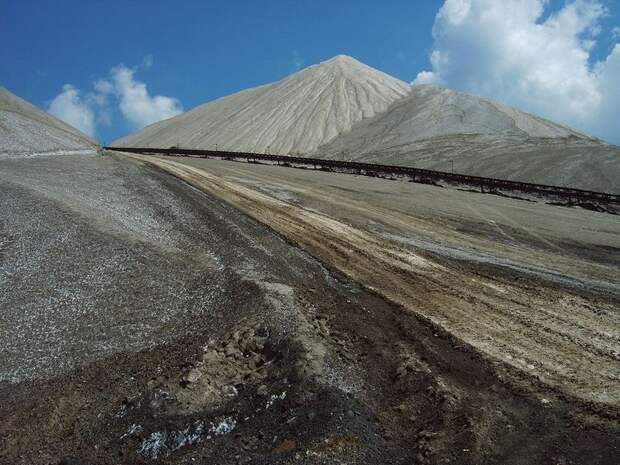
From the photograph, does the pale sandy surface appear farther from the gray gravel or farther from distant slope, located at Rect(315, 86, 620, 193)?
distant slope, located at Rect(315, 86, 620, 193)

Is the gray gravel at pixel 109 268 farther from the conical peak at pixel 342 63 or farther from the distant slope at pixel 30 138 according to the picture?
the conical peak at pixel 342 63

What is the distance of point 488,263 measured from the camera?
1345 centimetres

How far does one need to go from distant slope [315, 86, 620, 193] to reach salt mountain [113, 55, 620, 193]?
90mm

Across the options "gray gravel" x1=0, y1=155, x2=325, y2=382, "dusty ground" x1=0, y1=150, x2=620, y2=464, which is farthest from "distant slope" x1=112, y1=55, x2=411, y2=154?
"dusty ground" x1=0, y1=150, x2=620, y2=464

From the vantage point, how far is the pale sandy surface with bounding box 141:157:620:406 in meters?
8.38

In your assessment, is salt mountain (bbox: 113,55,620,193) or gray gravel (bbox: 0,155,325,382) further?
salt mountain (bbox: 113,55,620,193)

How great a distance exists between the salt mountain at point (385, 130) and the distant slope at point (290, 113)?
0.17m

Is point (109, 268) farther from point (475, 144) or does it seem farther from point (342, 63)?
point (342, 63)

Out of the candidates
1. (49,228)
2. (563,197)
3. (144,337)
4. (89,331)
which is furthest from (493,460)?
(563,197)

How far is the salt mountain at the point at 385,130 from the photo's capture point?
4150 centimetres

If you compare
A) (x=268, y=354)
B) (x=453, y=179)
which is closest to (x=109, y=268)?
(x=268, y=354)

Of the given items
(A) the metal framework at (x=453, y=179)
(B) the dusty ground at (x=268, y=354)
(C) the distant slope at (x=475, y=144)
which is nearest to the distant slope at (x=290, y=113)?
(C) the distant slope at (x=475, y=144)


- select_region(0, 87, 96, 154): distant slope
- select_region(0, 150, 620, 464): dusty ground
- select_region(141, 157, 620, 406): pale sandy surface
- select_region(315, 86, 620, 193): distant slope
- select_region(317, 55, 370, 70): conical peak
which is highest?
select_region(317, 55, 370, 70): conical peak

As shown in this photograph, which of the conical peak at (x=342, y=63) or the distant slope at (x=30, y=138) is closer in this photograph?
the distant slope at (x=30, y=138)
